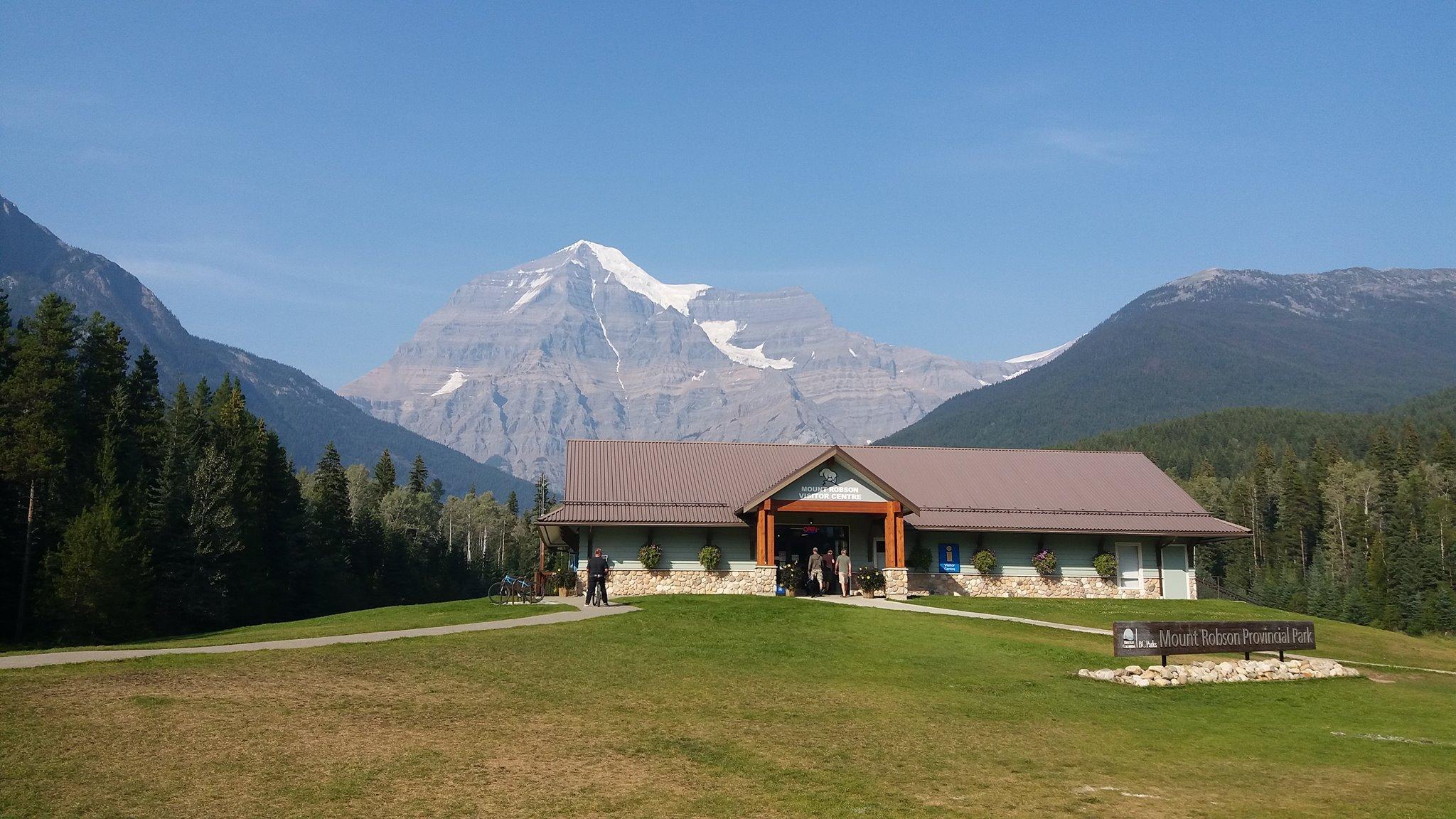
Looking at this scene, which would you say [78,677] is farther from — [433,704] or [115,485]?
[115,485]

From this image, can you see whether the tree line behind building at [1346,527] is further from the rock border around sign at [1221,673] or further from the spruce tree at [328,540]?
the spruce tree at [328,540]

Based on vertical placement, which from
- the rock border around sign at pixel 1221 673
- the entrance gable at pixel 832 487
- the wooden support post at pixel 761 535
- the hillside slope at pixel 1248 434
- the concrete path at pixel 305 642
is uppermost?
the hillside slope at pixel 1248 434

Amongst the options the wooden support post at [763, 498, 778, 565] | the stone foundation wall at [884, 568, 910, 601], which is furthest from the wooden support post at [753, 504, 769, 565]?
the stone foundation wall at [884, 568, 910, 601]

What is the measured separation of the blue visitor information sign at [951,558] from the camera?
41000mm

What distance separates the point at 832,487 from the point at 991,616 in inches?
323

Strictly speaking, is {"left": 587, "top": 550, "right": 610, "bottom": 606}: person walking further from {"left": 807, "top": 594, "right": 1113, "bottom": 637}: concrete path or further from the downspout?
the downspout

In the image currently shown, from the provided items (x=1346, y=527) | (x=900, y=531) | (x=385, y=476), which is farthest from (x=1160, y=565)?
(x=385, y=476)

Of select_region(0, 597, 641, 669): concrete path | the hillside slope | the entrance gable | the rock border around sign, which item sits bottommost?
the rock border around sign

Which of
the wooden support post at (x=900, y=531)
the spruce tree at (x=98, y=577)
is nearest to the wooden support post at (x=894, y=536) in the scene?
the wooden support post at (x=900, y=531)

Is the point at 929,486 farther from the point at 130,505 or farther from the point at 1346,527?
the point at 1346,527

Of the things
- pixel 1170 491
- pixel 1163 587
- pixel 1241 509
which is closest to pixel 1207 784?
pixel 1163 587

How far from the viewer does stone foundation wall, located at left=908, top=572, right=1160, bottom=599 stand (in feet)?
133

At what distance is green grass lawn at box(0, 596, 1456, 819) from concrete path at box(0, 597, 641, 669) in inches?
43.4

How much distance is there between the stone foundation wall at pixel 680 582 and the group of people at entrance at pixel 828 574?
8.61 feet
